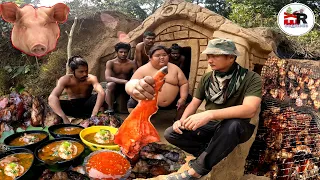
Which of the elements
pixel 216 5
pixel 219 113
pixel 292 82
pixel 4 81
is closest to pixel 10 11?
pixel 219 113

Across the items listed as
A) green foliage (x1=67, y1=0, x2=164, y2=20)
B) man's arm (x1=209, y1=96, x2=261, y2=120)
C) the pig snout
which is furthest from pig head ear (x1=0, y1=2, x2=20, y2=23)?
green foliage (x1=67, y1=0, x2=164, y2=20)

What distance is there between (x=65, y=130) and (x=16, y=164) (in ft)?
3.26

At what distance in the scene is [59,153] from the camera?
265 cm

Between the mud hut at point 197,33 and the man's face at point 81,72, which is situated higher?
the mud hut at point 197,33

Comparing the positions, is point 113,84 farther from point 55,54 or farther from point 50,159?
point 55,54

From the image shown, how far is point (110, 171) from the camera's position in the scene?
2.43 meters

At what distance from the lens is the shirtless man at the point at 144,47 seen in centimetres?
518

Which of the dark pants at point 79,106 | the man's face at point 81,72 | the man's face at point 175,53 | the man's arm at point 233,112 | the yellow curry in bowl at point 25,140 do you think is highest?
the man's face at point 175,53

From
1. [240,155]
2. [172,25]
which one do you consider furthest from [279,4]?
[240,155]

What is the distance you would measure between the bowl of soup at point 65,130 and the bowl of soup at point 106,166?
70cm

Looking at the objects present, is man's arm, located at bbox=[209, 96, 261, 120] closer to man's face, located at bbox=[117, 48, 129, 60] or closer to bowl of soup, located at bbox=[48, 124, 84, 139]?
bowl of soup, located at bbox=[48, 124, 84, 139]

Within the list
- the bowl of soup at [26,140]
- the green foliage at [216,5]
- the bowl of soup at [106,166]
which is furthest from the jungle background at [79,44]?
the bowl of soup at [106,166]

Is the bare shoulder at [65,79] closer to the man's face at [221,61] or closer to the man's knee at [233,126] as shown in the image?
the man's face at [221,61]

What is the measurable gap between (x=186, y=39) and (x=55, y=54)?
16.2ft
